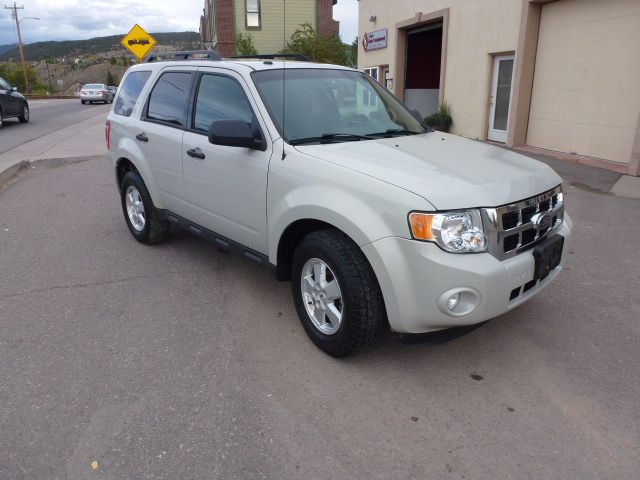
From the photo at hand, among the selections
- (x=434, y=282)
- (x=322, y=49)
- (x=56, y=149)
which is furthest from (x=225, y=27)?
(x=434, y=282)

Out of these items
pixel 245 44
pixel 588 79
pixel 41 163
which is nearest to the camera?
pixel 588 79

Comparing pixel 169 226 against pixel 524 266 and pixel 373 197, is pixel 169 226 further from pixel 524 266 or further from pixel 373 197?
pixel 524 266

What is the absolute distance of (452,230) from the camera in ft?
9.31

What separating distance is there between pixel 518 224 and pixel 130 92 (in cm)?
440

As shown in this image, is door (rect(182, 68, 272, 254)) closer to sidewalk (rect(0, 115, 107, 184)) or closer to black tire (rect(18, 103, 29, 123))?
sidewalk (rect(0, 115, 107, 184))

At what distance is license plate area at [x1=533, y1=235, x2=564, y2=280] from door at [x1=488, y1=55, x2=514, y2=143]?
376 inches

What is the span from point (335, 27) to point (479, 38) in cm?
2326

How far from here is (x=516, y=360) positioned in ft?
11.3

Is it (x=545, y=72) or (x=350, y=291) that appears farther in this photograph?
(x=545, y=72)

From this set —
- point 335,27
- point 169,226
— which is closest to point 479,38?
point 169,226

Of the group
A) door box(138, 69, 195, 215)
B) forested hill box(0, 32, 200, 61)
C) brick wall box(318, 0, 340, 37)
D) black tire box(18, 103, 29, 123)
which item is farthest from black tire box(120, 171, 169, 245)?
forested hill box(0, 32, 200, 61)

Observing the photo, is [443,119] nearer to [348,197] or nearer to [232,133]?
[232,133]

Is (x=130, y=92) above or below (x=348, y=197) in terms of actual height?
above

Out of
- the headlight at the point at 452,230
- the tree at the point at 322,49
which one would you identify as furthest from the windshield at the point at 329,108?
the tree at the point at 322,49
